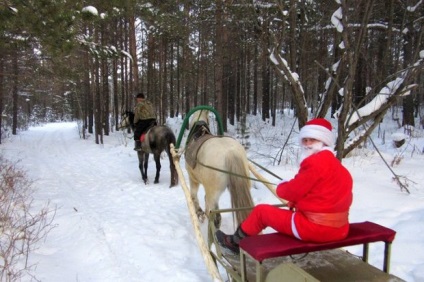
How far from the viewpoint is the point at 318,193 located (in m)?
2.58

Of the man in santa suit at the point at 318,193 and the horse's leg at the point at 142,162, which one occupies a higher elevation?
the man in santa suit at the point at 318,193

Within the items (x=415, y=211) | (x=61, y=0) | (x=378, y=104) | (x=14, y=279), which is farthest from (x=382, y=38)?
(x=14, y=279)

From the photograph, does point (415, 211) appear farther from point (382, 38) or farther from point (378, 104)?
point (382, 38)

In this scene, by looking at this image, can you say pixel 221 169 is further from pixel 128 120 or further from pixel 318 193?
pixel 128 120

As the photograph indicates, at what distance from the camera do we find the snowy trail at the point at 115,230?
4215mm

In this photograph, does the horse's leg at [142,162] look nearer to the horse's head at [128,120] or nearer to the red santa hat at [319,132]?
the horse's head at [128,120]

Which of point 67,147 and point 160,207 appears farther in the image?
point 67,147

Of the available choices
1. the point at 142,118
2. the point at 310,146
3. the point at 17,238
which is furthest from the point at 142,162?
the point at 310,146

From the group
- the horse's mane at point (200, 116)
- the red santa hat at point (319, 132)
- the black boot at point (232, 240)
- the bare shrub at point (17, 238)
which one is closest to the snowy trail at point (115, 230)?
the bare shrub at point (17, 238)

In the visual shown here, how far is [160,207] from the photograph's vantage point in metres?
7.07

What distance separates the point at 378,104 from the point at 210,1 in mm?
6967

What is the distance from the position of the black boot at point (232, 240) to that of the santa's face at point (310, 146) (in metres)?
0.95

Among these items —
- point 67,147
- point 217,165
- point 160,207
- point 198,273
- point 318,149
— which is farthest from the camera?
point 67,147

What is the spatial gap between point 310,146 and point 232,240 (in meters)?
1.21
